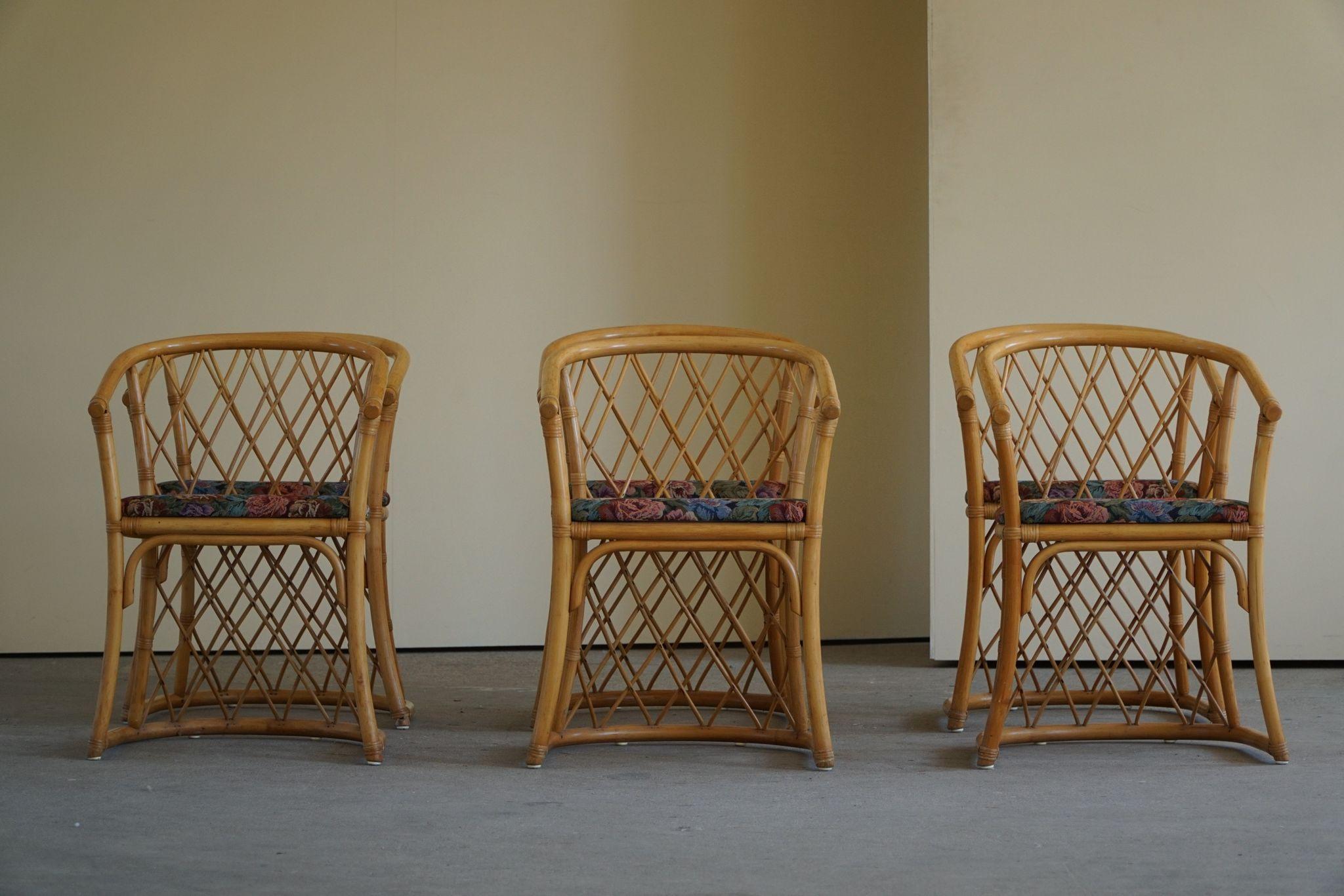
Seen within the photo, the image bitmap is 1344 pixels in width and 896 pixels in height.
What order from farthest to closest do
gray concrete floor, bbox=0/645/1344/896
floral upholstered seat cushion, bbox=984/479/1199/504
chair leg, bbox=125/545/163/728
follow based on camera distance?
floral upholstered seat cushion, bbox=984/479/1199/504 → chair leg, bbox=125/545/163/728 → gray concrete floor, bbox=0/645/1344/896

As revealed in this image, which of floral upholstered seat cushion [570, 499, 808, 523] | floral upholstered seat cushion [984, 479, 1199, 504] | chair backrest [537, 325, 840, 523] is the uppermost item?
chair backrest [537, 325, 840, 523]

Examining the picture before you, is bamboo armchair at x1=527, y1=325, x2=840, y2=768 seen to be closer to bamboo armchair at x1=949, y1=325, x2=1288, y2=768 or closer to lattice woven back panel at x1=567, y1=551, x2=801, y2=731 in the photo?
lattice woven back panel at x1=567, y1=551, x2=801, y2=731

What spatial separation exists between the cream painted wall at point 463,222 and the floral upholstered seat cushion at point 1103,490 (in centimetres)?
109

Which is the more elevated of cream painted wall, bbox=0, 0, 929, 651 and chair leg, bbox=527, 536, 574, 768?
cream painted wall, bbox=0, 0, 929, 651

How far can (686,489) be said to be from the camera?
2113mm

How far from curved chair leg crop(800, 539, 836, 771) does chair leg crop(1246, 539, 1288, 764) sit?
68 centimetres

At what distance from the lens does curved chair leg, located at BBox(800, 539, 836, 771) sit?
178 cm

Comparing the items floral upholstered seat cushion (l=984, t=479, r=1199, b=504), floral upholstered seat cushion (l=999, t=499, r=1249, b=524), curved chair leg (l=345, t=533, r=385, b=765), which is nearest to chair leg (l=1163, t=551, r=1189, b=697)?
floral upholstered seat cushion (l=984, t=479, r=1199, b=504)

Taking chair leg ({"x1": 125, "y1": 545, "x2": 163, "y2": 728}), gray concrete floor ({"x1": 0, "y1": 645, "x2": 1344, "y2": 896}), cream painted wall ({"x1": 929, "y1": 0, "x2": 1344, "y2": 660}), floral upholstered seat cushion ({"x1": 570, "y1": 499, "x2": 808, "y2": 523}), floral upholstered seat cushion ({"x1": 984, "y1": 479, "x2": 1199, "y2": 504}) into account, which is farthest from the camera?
cream painted wall ({"x1": 929, "y1": 0, "x2": 1344, "y2": 660})

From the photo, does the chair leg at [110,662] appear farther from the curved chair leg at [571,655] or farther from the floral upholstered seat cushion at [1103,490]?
the floral upholstered seat cushion at [1103,490]

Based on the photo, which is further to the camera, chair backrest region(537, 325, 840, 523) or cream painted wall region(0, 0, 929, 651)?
cream painted wall region(0, 0, 929, 651)

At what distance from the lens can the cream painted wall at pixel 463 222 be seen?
3.08 m

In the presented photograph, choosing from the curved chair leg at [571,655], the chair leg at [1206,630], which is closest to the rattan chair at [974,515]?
the chair leg at [1206,630]

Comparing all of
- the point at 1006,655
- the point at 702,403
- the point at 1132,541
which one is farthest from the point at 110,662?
the point at 1132,541
